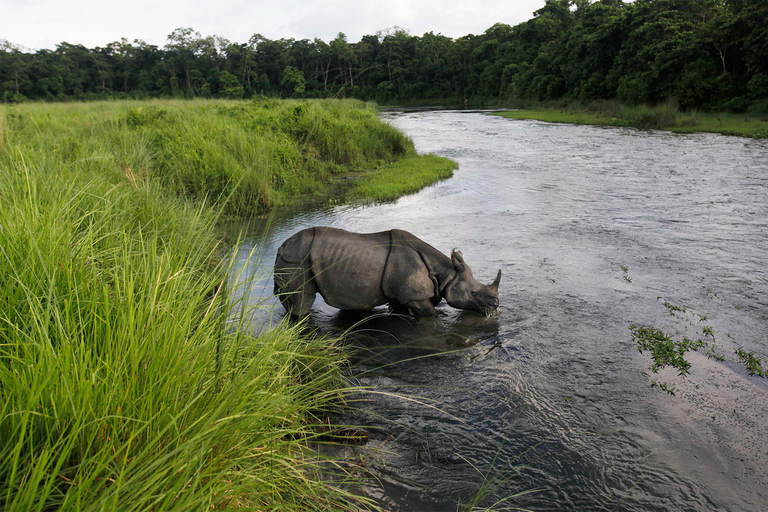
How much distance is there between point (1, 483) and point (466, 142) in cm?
2328

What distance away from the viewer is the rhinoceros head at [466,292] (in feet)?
17.6

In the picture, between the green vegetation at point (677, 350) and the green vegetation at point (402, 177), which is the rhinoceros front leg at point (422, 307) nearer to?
the green vegetation at point (677, 350)

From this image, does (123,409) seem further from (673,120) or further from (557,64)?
(557,64)

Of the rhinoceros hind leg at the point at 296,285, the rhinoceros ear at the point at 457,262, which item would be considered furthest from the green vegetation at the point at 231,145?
the rhinoceros ear at the point at 457,262

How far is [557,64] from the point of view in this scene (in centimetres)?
4934

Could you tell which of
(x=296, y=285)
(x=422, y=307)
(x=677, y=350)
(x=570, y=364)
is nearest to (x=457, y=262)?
(x=422, y=307)

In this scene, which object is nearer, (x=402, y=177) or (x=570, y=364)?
(x=570, y=364)

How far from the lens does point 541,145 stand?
21.7 m

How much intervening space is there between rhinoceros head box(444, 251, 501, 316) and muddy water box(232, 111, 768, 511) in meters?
0.22

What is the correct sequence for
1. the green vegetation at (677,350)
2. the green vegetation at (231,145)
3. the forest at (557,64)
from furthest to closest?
the forest at (557,64)
the green vegetation at (231,145)
the green vegetation at (677,350)

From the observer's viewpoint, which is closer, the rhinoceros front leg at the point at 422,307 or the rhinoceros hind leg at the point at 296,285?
the rhinoceros hind leg at the point at 296,285

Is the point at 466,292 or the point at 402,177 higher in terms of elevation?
the point at 402,177

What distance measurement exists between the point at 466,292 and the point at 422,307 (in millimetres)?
490

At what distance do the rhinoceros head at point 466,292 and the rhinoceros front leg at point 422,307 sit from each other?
8.2 inches
